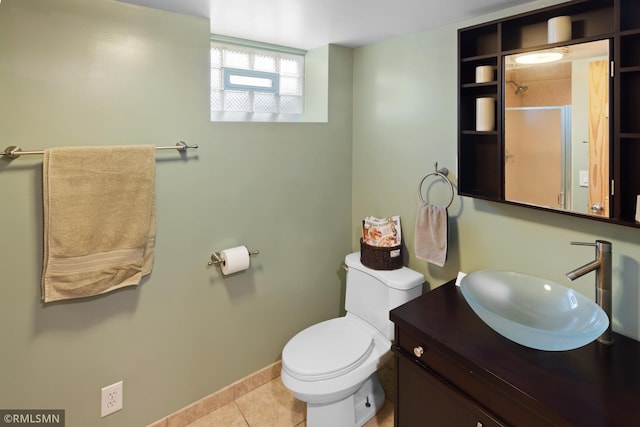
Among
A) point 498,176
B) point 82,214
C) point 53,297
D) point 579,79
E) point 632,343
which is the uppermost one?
point 579,79

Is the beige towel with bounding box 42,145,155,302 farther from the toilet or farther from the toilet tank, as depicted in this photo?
the toilet tank

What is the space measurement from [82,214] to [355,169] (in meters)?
1.60

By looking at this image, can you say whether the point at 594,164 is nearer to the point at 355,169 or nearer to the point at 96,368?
the point at 355,169

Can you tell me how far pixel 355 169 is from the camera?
2537 mm

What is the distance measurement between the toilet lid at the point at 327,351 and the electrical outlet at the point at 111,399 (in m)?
0.80

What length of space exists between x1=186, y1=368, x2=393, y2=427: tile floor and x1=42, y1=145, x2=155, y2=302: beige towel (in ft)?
3.07

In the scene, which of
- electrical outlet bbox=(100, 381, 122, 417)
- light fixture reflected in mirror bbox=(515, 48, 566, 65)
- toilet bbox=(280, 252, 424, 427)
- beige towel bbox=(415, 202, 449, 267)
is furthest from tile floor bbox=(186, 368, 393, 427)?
light fixture reflected in mirror bbox=(515, 48, 566, 65)

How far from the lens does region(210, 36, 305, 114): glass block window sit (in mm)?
2236

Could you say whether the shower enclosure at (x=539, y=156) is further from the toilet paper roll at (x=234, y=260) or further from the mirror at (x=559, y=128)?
the toilet paper roll at (x=234, y=260)

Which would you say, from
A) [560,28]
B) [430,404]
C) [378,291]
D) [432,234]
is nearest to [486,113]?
[560,28]

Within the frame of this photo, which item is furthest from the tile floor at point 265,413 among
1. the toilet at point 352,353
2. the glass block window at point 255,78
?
the glass block window at point 255,78

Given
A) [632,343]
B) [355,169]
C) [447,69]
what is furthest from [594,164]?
[355,169]

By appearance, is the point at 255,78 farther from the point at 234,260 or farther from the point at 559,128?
the point at 559,128

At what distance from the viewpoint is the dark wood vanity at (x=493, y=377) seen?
110 cm
